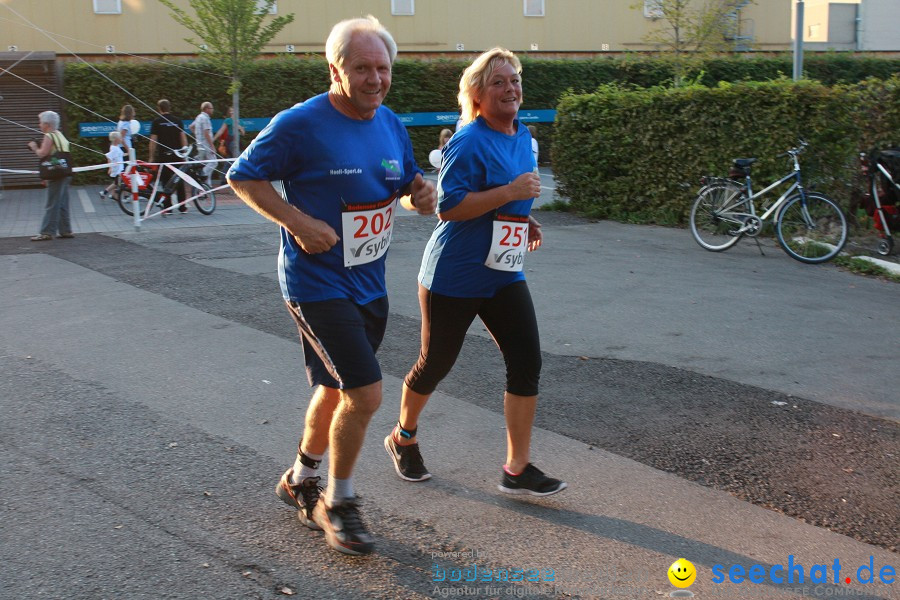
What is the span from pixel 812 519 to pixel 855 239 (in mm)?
8249

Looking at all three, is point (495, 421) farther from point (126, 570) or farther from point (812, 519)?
point (126, 570)

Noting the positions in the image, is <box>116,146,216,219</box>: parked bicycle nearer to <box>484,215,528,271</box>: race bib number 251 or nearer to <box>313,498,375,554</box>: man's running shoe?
<box>484,215,528,271</box>: race bib number 251

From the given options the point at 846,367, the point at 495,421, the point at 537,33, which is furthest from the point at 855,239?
the point at 537,33

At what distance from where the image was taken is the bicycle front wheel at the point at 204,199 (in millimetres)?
15984

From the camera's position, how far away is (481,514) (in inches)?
157

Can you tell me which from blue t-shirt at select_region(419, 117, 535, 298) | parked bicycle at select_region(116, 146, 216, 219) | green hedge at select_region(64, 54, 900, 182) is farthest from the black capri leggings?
green hedge at select_region(64, 54, 900, 182)

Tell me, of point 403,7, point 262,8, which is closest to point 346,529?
point 262,8

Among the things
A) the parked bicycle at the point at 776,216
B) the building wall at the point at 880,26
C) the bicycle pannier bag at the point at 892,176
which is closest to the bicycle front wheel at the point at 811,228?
the parked bicycle at the point at 776,216

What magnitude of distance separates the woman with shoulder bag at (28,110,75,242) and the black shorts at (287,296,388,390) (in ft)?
34.1

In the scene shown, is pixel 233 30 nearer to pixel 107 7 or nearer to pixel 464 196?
pixel 107 7

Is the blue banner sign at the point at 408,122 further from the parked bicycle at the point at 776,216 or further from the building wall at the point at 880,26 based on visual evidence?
the building wall at the point at 880,26

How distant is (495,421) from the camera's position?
5.27 metres

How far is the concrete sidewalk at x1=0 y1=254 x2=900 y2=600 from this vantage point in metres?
3.40

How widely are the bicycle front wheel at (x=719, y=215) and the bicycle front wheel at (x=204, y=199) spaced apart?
8.21 meters
